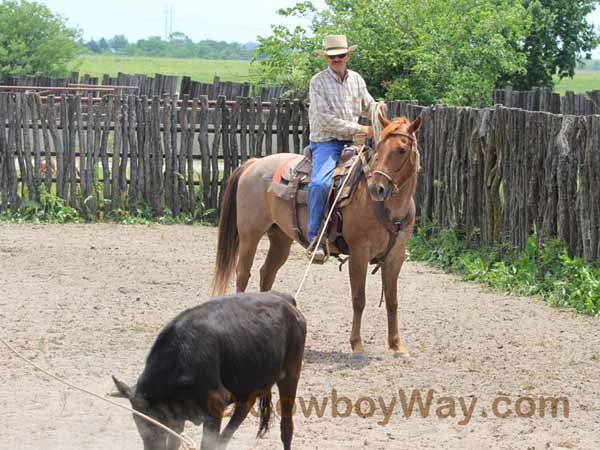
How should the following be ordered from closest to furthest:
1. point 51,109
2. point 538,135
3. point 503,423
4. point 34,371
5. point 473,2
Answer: point 503,423
point 34,371
point 538,135
point 51,109
point 473,2

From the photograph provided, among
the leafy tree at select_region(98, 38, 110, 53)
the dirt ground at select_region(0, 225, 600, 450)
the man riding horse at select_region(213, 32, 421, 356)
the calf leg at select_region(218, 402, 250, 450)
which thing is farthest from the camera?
the leafy tree at select_region(98, 38, 110, 53)

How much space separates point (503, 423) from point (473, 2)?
15.6 m

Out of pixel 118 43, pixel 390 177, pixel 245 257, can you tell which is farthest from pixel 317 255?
pixel 118 43

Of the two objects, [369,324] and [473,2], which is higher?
[473,2]

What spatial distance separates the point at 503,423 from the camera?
667 centimetres

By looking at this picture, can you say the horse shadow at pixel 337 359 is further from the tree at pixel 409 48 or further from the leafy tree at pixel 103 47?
the leafy tree at pixel 103 47

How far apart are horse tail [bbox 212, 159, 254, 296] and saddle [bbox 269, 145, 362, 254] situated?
52 cm

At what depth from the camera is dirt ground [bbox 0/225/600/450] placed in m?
6.43

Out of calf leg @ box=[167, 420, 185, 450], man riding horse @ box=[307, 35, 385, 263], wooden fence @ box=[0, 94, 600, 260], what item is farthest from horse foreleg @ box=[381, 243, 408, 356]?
wooden fence @ box=[0, 94, 600, 260]

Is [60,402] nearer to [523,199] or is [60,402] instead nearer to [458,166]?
[523,199]

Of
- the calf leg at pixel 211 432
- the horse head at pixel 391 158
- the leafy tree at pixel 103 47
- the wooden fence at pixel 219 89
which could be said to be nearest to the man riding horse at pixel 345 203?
the horse head at pixel 391 158

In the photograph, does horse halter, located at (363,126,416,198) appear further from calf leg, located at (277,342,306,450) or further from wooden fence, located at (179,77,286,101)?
wooden fence, located at (179,77,286,101)

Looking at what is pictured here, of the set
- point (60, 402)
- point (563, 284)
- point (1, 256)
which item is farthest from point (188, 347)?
point (1, 256)

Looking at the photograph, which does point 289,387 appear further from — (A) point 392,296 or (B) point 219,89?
(B) point 219,89
